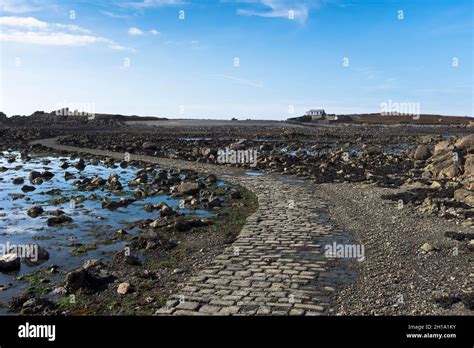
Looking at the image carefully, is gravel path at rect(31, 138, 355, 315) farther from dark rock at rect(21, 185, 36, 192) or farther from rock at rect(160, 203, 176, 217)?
dark rock at rect(21, 185, 36, 192)

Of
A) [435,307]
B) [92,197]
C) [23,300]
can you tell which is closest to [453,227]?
[435,307]

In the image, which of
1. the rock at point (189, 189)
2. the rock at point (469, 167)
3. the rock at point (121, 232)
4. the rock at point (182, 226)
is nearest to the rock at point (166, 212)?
the rock at point (182, 226)

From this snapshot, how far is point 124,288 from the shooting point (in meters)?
8.19

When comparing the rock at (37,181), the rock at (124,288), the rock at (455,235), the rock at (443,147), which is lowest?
the rock at (124,288)

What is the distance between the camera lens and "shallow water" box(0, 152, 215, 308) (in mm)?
10664

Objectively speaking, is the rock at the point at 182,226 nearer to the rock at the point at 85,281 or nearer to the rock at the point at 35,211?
the rock at the point at 85,281

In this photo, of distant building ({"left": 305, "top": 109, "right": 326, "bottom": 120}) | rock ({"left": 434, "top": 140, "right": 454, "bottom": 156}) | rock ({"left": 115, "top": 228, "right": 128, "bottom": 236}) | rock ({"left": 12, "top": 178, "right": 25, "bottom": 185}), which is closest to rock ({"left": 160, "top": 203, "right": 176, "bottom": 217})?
rock ({"left": 115, "top": 228, "right": 128, "bottom": 236})

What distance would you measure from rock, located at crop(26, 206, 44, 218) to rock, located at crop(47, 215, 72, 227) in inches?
54.0

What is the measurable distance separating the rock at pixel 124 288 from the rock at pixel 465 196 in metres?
12.2

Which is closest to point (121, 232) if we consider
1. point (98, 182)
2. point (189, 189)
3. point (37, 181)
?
point (189, 189)

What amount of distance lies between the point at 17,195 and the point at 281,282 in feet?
47.8

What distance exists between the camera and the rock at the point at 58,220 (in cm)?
1384

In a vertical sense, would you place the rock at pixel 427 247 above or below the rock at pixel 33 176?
below
